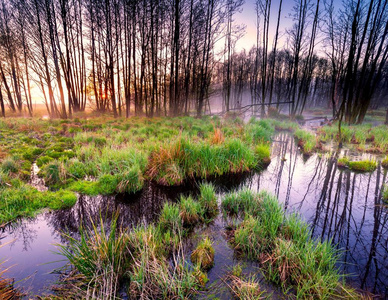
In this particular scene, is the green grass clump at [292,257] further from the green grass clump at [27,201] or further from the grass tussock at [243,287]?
the green grass clump at [27,201]

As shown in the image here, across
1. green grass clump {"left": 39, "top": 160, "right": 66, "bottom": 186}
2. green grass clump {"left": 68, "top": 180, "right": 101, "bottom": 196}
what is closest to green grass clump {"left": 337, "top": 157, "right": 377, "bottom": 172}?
green grass clump {"left": 68, "top": 180, "right": 101, "bottom": 196}

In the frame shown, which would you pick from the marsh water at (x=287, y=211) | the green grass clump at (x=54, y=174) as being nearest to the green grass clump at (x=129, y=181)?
the marsh water at (x=287, y=211)

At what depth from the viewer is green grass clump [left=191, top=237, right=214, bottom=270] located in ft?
8.82

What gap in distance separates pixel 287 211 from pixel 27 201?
5359 millimetres

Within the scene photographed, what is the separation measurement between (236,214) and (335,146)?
850cm

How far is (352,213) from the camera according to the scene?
4145mm

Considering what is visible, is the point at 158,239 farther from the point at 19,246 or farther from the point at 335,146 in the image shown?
the point at 335,146

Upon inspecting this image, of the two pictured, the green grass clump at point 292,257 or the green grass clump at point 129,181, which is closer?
the green grass clump at point 292,257

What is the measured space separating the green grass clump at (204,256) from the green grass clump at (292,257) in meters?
0.47

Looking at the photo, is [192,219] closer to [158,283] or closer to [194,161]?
[158,283]

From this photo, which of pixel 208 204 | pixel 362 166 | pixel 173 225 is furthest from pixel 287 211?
pixel 362 166

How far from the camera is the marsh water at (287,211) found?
2584 mm

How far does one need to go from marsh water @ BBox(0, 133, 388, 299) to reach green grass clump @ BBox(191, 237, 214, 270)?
0.37 ft

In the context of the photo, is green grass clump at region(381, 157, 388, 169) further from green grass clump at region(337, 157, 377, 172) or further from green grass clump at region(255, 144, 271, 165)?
green grass clump at region(255, 144, 271, 165)
